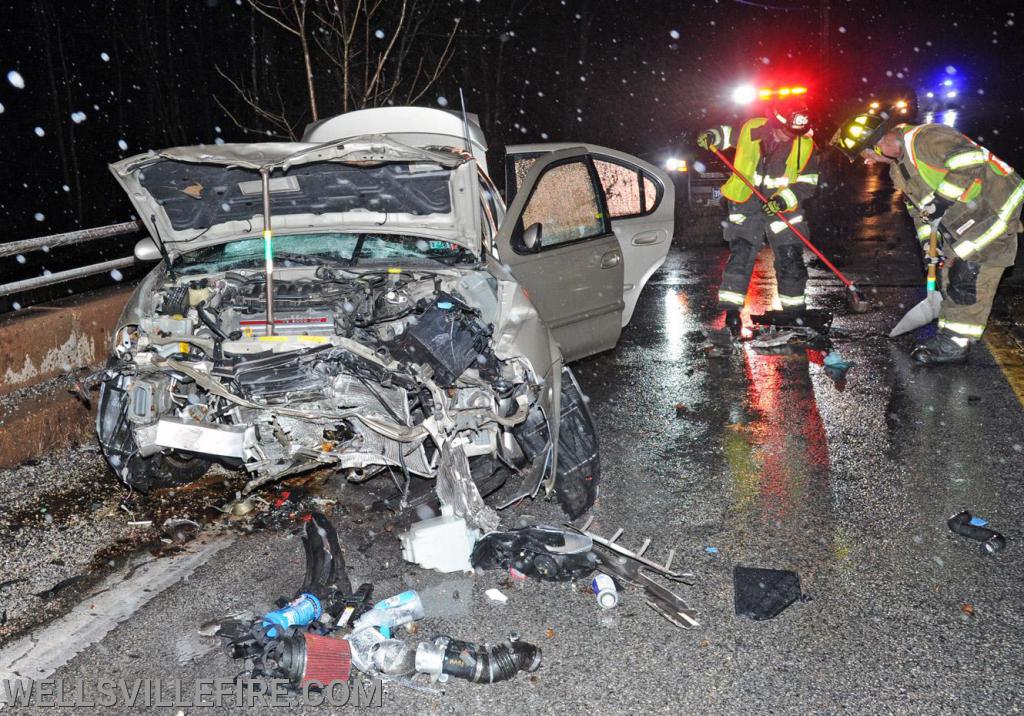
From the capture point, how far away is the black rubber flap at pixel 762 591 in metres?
3.61

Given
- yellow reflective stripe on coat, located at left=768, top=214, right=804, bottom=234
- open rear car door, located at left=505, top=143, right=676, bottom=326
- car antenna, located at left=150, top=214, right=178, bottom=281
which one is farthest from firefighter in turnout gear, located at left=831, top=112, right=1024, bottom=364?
car antenna, located at left=150, top=214, right=178, bottom=281

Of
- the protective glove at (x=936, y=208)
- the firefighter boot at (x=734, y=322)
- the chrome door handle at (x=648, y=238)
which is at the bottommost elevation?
the firefighter boot at (x=734, y=322)

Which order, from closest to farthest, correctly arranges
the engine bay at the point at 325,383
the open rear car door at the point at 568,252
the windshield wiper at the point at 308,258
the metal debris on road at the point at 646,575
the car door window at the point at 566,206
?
the metal debris on road at the point at 646,575
the engine bay at the point at 325,383
the windshield wiper at the point at 308,258
the open rear car door at the point at 568,252
the car door window at the point at 566,206

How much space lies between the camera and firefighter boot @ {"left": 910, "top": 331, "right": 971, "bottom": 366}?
277 inches

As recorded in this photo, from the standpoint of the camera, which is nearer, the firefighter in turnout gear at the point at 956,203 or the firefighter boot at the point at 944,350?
the firefighter in turnout gear at the point at 956,203

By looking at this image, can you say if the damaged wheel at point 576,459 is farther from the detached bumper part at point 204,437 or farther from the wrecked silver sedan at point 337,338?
the detached bumper part at point 204,437

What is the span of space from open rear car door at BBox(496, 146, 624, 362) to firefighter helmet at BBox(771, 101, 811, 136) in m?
2.62

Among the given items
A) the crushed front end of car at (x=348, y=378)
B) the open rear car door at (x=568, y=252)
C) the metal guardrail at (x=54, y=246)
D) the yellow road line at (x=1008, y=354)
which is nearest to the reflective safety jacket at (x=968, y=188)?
the yellow road line at (x=1008, y=354)

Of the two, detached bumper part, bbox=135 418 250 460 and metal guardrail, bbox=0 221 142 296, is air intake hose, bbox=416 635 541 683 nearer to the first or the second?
detached bumper part, bbox=135 418 250 460

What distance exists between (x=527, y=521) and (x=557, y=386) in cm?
75

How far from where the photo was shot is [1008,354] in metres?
7.32

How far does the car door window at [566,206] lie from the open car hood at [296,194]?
106 centimetres

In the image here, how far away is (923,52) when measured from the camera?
2002 inches

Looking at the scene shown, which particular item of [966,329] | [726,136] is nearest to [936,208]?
[966,329]
